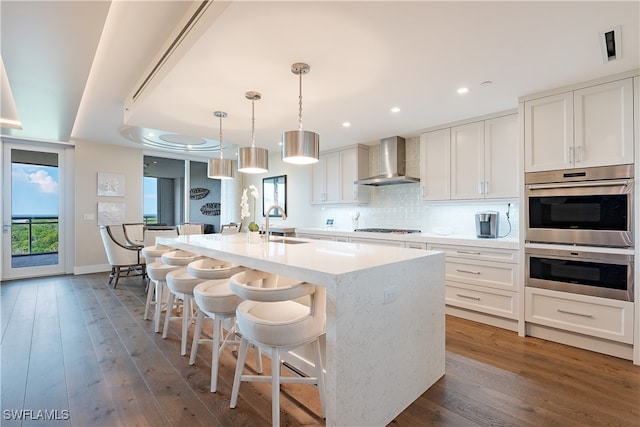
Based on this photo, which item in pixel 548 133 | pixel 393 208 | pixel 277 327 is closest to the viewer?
pixel 277 327

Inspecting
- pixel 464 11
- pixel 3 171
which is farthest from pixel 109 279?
pixel 464 11

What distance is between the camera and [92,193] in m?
5.70

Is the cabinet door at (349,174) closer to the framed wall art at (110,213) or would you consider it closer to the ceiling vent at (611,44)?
the ceiling vent at (611,44)

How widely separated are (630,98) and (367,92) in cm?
212

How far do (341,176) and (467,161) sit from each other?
2.08 metres

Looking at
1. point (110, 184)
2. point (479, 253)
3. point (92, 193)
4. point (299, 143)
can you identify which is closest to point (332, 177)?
point (479, 253)

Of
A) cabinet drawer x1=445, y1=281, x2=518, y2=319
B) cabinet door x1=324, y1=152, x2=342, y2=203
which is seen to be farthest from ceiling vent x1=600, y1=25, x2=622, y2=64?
cabinet door x1=324, y1=152, x2=342, y2=203

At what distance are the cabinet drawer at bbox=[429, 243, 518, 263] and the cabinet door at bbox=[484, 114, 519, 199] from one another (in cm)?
68

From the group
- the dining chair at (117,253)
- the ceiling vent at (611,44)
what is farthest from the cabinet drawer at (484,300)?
the dining chair at (117,253)

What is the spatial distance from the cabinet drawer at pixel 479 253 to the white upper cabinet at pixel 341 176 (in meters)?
1.77

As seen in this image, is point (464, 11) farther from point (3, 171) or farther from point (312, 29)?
point (3, 171)

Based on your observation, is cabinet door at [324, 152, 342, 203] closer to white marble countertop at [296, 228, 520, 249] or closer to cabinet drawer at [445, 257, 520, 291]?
white marble countertop at [296, 228, 520, 249]

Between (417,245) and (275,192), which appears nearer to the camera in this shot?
(417,245)

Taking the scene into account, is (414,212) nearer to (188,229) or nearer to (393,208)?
(393,208)
